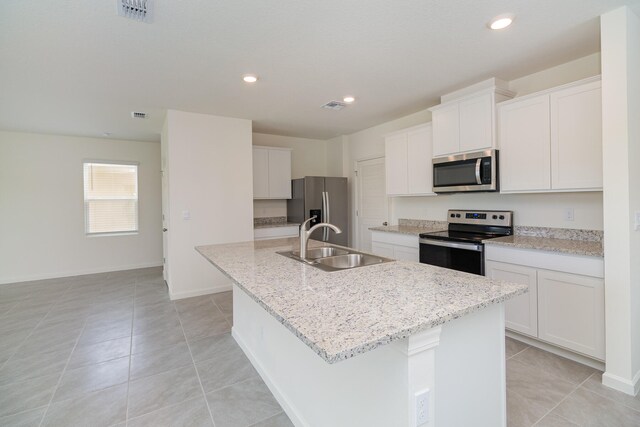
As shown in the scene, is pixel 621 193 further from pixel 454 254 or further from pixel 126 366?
pixel 126 366

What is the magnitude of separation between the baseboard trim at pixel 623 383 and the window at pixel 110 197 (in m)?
6.74

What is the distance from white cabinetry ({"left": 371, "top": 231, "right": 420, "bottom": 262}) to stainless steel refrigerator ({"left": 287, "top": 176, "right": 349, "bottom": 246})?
0.89m

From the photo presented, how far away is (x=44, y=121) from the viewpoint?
14.2 feet

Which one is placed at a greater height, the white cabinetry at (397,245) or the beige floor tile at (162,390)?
the white cabinetry at (397,245)

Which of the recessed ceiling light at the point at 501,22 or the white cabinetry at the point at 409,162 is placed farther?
the white cabinetry at the point at 409,162

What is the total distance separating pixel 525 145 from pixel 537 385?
1931mm

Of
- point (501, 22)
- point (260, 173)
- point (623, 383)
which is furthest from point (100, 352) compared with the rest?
point (501, 22)

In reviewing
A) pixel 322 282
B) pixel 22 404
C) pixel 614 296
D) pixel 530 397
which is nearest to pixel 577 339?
pixel 614 296

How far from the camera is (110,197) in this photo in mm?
5695

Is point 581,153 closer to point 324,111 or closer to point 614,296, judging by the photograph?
point 614,296

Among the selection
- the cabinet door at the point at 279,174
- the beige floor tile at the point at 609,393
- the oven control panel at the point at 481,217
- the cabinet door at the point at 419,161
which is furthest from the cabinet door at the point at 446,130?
Result: the cabinet door at the point at 279,174

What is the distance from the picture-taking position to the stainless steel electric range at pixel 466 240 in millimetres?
2893

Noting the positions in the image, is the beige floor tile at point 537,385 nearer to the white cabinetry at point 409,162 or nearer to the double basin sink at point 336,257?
the double basin sink at point 336,257

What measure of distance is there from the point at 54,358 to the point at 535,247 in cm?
408
